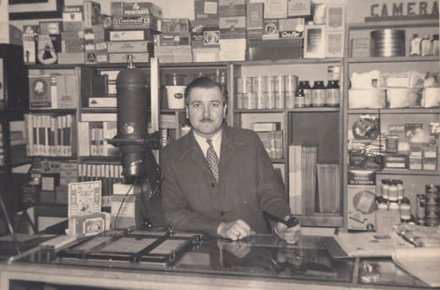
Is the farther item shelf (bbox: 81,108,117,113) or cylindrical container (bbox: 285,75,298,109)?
shelf (bbox: 81,108,117,113)

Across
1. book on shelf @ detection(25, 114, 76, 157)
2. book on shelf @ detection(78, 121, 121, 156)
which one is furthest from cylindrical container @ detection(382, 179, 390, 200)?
book on shelf @ detection(25, 114, 76, 157)

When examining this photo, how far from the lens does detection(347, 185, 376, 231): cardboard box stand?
3.45m

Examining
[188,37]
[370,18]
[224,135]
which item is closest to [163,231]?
[224,135]

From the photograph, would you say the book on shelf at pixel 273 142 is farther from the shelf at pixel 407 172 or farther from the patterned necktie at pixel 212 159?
the patterned necktie at pixel 212 159

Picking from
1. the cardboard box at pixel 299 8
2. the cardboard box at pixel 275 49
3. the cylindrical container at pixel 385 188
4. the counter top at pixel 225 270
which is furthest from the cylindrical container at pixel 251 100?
the counter top at pixel 225 270

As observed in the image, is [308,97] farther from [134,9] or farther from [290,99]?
[134,9]

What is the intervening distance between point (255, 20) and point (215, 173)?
4.79 ft

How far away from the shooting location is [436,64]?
354cm

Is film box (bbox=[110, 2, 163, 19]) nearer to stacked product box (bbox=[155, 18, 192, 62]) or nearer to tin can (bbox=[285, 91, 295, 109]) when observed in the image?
stacked product box (bbox=[155, 18, 192, 62])

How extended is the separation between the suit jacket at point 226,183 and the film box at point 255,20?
3.76 feet

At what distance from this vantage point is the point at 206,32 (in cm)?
369

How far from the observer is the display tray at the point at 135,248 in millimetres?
1694

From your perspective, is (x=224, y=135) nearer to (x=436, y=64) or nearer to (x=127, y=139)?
(x=127, y=139)

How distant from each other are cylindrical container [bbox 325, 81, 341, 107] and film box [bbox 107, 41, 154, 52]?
137cm
